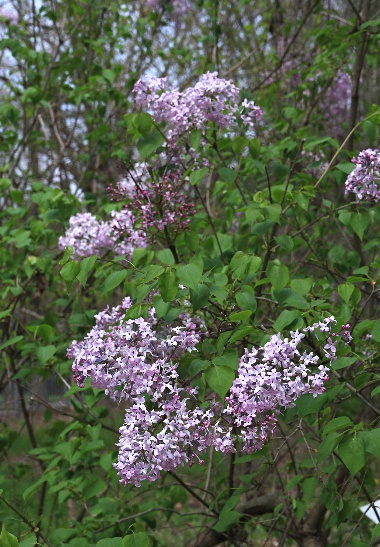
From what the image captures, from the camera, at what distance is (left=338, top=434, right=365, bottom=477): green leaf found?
145 centimetres

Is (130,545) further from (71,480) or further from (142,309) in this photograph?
(71,480)

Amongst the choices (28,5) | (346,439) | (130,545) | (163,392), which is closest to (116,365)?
(163,392)

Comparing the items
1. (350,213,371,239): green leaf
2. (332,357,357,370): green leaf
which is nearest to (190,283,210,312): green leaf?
(332,357,357,370): green leaf

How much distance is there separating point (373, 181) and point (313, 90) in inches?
68.5

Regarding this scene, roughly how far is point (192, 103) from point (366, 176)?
2.06ft

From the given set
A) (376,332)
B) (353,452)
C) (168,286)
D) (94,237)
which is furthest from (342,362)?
(94,237)

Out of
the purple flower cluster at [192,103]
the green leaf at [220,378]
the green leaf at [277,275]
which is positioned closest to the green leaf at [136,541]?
the green leaf at [220,378]

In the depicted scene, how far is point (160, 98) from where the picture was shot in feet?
7.15

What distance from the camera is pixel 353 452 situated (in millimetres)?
1472

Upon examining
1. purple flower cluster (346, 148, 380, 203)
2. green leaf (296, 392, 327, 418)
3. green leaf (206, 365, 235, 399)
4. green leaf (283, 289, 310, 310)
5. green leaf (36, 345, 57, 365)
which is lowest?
green leaf (296, 392, 327, 418)

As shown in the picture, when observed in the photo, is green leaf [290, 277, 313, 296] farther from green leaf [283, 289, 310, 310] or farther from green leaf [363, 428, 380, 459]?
green leaf [363, 428, 380, 459]

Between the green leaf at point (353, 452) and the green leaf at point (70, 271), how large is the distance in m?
0.80

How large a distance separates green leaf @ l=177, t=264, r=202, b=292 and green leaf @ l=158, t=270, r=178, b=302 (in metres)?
0.02

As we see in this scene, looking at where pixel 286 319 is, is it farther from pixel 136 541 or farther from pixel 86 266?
pixel 136 541
